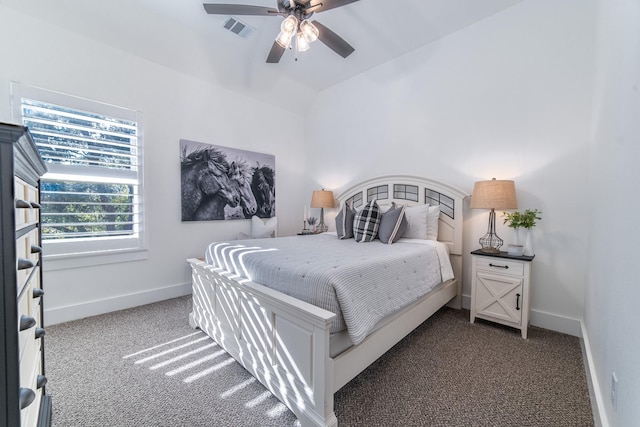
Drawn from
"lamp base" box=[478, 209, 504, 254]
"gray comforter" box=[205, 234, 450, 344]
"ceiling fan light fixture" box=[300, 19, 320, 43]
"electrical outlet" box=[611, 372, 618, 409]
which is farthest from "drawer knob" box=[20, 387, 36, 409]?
"lamp base" box=[478, 209, 504, 254]

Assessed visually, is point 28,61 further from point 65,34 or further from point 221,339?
point 221,339

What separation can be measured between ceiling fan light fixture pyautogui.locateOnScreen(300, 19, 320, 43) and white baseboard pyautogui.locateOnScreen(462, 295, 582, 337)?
3321 mm

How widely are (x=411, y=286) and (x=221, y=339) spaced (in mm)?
1589

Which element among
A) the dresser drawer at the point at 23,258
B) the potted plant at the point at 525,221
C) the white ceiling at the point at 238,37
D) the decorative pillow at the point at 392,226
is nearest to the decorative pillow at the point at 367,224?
the decorative pillow at the point at 392,226

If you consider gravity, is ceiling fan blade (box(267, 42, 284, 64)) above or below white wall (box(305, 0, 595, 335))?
above

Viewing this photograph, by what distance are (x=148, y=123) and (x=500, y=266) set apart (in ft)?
13.3

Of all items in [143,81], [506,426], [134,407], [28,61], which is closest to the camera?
[506,426]

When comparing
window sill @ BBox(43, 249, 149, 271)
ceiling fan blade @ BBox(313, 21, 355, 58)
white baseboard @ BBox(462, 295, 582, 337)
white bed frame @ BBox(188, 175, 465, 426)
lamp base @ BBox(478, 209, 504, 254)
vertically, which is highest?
ceiling fan blade @ BBox(313, 21, 355, 58)

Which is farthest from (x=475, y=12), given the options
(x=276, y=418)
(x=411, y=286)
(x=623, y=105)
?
(x=276, y=418)

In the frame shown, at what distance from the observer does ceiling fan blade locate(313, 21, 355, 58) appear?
2.47 meters

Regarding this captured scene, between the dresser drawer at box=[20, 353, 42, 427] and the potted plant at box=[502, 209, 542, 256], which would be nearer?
the dresser drawer at box=[20, 353, 42, 427]

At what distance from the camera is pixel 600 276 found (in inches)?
63.6

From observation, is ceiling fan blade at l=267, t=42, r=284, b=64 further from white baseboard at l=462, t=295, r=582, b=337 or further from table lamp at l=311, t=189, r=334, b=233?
white baseboard at l=462, t=295, r=582, b=337

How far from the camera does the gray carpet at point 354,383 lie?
1499 millimetres
